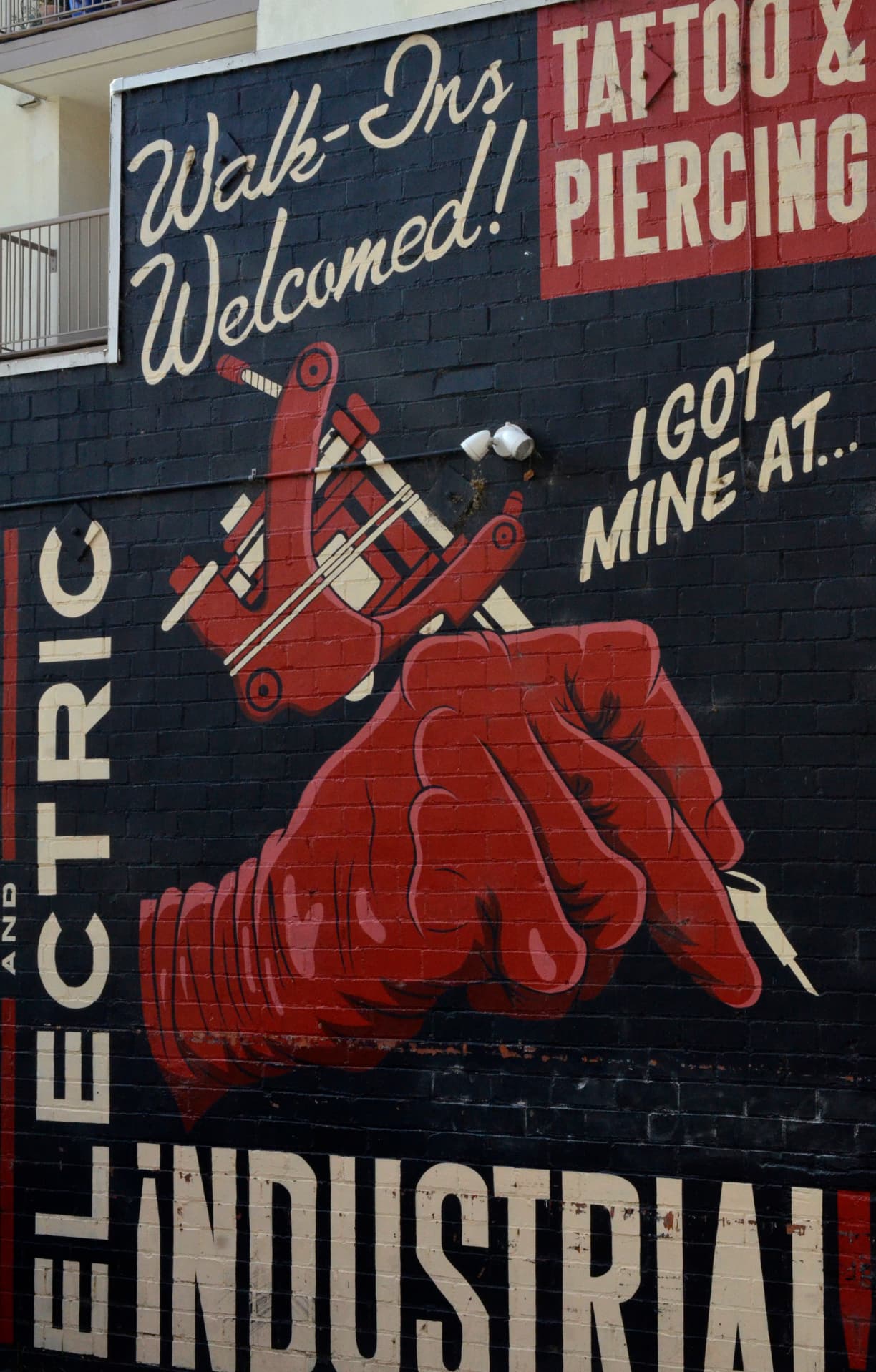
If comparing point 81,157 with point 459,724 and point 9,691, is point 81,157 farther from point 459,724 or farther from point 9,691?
point 459,724

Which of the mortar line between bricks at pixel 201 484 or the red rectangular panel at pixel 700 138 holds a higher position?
the red rectangular panel at pixel 700 138

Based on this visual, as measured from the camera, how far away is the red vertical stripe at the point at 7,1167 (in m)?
7.97

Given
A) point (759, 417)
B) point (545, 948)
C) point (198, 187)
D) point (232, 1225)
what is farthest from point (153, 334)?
point (232, 1225)

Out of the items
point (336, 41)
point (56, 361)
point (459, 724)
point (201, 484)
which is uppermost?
point (336, 41)

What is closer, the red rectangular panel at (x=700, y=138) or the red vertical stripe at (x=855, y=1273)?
the red vertical stripe at (x=855, y=1273)

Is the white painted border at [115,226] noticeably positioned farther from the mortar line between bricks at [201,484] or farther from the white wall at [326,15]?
the white wall at [326,15]

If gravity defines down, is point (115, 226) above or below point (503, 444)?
above

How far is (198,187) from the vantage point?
7945mm

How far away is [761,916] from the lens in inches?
258

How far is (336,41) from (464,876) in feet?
13.5

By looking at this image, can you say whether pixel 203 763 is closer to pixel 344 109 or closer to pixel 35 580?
pixel 35 580

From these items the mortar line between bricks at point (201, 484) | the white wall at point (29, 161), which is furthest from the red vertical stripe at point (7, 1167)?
the white wall at point (29, 161)

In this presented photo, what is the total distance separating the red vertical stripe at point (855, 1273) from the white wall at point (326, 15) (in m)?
7.99

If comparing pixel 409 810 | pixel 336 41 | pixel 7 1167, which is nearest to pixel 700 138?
pixel 336 41
